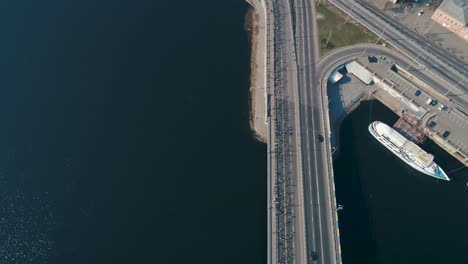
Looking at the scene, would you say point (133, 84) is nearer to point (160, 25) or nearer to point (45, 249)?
point (160, 25)

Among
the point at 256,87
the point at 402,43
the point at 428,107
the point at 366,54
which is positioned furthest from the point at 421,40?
the point at 256,87

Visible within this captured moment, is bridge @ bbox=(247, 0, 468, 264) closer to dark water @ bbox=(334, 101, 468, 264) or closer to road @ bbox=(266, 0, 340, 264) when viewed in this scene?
road @ bbox=(266, 0, 340, 264)

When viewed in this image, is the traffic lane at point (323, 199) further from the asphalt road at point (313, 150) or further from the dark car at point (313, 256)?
the dark car at point (313, 256)

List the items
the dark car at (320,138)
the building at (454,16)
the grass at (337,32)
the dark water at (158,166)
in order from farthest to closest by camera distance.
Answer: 1. the grass at (337,32)
2. the building at (454,16)
3. the dark car at (320,138)
4. the dark water at (158,166)

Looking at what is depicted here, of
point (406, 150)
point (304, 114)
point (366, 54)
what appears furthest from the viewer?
point (366, 54)

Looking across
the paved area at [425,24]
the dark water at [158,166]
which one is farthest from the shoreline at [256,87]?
the paved area at [425,24]

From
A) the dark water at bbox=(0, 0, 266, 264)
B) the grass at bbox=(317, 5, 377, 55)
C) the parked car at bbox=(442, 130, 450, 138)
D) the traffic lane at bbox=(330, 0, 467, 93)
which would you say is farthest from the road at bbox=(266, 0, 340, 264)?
the parked car at bbox=(442, 130, 450, 138)

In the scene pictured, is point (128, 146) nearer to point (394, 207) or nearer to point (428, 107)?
point (394, 207)
